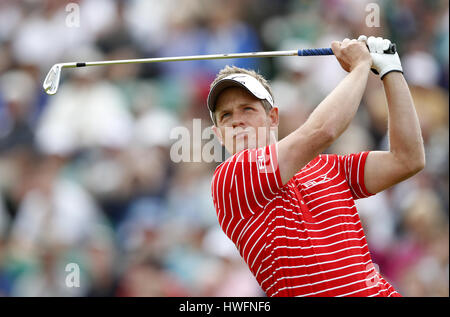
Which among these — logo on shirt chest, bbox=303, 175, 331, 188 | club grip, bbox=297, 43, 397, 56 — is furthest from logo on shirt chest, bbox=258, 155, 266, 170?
club grip, bbox=297, 43, 397, 56

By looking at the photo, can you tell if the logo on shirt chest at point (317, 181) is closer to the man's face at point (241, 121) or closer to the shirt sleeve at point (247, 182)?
the shirt sleeve at point (247, 182)

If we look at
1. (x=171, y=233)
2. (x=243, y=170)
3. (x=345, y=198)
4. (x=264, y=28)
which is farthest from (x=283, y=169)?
(x=264, y=28)

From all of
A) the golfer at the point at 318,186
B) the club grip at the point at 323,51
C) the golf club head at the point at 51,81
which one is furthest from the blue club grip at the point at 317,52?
the golf club head at the point at 51,81

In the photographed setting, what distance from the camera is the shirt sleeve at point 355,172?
279cm

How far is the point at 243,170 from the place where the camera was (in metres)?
2.57

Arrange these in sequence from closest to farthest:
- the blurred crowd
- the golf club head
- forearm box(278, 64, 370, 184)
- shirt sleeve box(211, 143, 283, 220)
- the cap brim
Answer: forearm box(278, 64, 370, 184)
shirt sleeve box(211, 143, 283, 220)
the cap brim
the golf club head
the blurred crowd

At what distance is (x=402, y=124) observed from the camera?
269 centimetres

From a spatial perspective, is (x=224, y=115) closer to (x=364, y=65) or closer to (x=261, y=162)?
(x=261, y=162)

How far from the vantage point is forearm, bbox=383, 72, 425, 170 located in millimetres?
2650

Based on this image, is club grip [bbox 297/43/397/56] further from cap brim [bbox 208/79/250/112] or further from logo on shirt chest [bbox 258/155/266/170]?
logo on shirt chest [bbox 258/155/266/170]

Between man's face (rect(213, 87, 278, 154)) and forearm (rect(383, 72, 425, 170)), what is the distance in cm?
54

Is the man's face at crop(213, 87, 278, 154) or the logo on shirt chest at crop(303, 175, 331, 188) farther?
the man's face at crop(213, 87, 278, 154)
